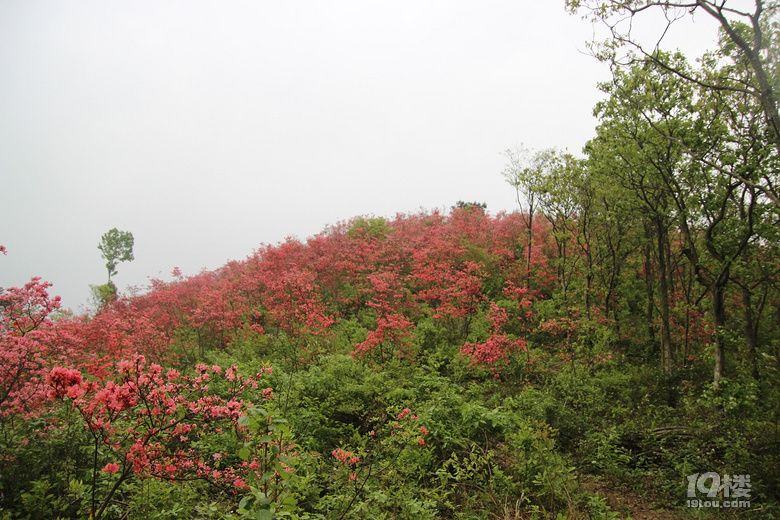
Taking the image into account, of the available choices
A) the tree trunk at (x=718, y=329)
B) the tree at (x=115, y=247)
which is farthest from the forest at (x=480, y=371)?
the tree at (x=115, y=247)

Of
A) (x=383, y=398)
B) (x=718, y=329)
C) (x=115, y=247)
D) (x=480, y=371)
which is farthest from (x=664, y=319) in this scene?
(x=115, y=247)

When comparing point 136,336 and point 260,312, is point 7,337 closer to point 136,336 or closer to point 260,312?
point 136,336

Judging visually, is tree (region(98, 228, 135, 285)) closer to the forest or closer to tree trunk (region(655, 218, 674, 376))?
the forest

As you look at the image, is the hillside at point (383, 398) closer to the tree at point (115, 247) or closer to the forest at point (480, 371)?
the forest at point (480, 371)

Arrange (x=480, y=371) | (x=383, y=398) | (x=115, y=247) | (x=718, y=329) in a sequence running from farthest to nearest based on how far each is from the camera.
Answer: (x=115, y=247)
(x=480, y=371)
(x=718, y=329)
(x=383, y=398)

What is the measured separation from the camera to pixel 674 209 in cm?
806

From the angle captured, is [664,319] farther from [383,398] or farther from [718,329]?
[383,398]

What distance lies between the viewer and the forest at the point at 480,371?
3520 millimetres

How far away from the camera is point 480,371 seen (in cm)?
846

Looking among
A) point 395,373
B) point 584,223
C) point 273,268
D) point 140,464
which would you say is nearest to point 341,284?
point 273,268

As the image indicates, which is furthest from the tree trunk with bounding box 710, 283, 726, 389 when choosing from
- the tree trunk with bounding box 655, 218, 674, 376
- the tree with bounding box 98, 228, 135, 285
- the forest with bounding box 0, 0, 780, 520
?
the tree with bounding box 98, 228, 135, 285

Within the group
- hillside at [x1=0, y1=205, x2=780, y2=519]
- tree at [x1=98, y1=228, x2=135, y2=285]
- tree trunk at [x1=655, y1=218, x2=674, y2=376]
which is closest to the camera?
hillside at [x1=0, y1=205, x2=780, y2=519]

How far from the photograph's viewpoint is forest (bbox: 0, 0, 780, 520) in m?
3.52

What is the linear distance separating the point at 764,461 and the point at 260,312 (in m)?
10.5
